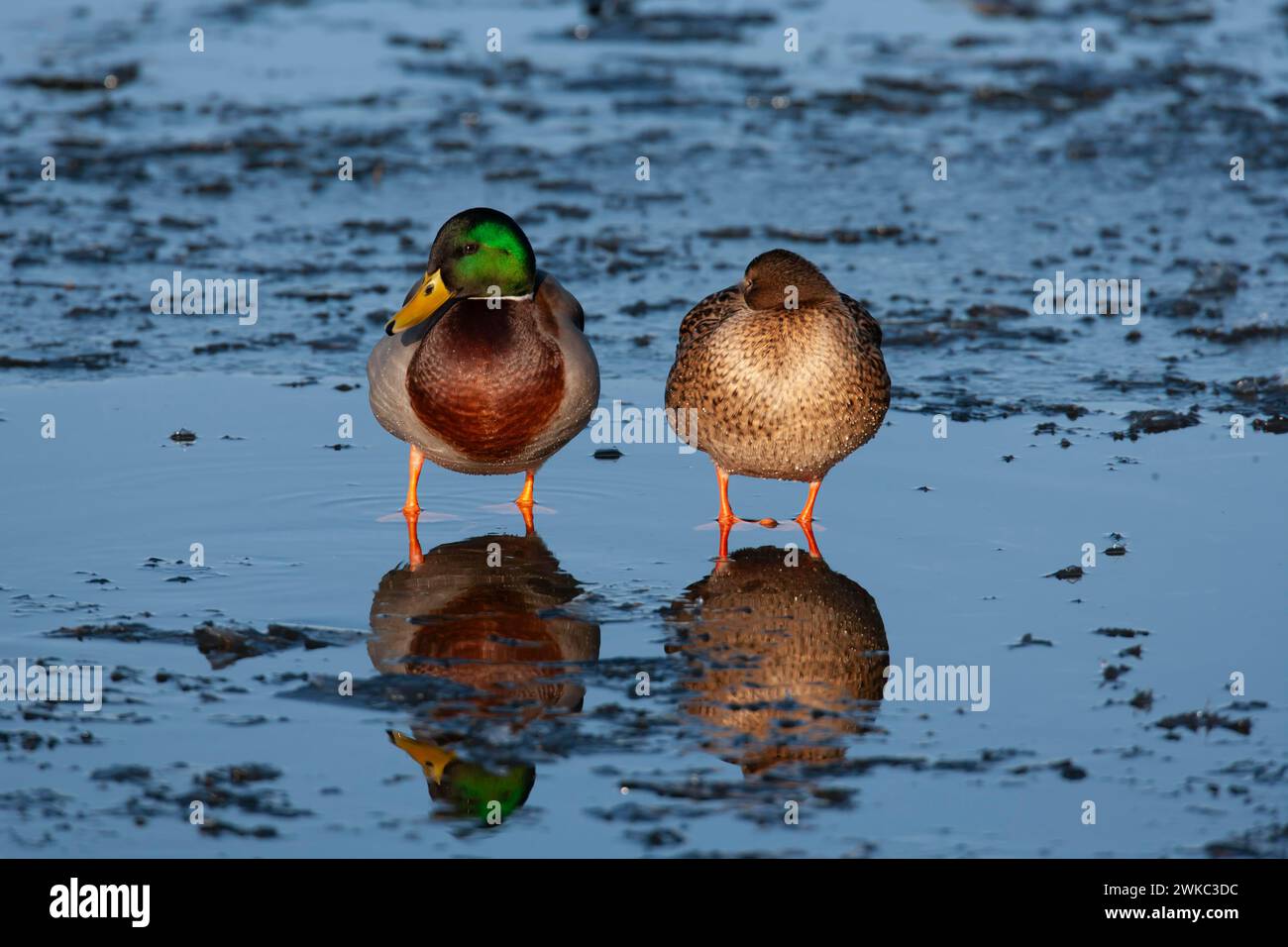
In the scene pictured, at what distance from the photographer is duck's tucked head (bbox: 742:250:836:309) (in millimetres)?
5703

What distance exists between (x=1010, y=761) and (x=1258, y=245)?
Answer: 5664 mm

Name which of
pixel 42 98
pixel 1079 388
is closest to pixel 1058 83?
pixel 1079 388

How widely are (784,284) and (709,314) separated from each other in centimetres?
57

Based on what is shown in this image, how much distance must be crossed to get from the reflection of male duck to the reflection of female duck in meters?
0.33

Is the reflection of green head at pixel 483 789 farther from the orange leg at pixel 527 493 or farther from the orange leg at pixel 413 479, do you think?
the orange leg at pixel 527 493


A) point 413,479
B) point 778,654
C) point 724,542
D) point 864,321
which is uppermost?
point 864,321

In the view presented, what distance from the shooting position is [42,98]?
11617 millimetres

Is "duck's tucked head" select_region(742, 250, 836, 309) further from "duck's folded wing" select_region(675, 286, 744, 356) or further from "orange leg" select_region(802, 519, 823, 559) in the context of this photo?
"orange leg" select_region(802, 519, 823, 559)

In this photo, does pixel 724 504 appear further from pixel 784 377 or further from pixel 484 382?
pixel 484 382

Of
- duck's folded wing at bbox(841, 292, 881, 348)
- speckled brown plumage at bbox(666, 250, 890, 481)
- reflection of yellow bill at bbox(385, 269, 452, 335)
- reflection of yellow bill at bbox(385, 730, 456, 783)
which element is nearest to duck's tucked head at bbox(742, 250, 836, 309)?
speckled brown plumage at bbox(666, 250, 890, 481)

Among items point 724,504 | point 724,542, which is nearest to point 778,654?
point 724,542

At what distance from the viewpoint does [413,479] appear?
6176 mm

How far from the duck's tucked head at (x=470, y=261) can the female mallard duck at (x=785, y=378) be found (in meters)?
0.70

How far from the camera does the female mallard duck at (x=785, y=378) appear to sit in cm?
570
